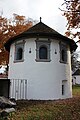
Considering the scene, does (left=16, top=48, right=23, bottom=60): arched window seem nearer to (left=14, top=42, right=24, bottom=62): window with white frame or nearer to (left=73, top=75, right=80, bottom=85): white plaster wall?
(left=14, top=42, right=24, bottom=62): window with white frame

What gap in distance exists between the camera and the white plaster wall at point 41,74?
18.2 meters

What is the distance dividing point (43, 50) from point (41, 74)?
6.90ft

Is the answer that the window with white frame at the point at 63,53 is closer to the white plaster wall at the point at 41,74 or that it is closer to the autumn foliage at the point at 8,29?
the white plaster wall at the point at 41,74

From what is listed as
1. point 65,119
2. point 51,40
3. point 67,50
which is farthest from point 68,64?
point 65,119

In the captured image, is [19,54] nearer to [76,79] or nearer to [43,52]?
[43,52]

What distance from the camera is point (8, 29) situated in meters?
31.8

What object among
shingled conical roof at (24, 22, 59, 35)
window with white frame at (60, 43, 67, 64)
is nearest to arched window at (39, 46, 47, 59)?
shingled conical roof at (24, 22, 59, 35)

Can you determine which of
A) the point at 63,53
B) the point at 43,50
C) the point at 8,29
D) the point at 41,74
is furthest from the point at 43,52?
the point at 8,29

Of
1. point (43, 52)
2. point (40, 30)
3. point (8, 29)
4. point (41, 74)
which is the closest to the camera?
point (41, 74)

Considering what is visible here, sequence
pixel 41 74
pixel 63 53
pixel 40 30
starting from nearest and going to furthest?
pixel 41 74 → pixel 40 30 → pixel 63 53

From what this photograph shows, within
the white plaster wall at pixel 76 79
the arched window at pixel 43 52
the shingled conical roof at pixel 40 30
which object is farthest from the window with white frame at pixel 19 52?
the white plaster wall at pixel 76 79

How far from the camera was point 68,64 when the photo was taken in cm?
2048

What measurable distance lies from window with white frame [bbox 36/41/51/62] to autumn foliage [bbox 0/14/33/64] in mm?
12125

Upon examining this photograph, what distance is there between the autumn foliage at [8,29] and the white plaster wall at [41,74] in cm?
1175
